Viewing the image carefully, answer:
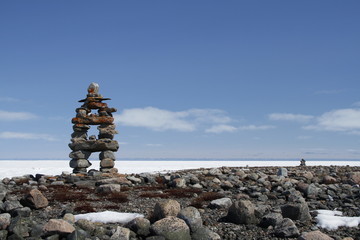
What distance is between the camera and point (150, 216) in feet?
30.4

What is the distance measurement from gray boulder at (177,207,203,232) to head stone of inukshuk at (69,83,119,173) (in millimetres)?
13811

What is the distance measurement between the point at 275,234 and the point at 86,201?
6745 millimetres

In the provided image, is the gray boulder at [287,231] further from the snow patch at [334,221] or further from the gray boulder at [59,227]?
the gray boulder at [59,227]

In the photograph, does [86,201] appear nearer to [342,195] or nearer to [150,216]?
[150,216]

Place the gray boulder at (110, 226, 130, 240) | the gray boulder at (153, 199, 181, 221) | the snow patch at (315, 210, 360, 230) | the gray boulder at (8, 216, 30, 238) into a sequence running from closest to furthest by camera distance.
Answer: the gray boulder at (110, 226, 130, 240) → the gray boulder at (8, 216, 30, 238) → the gray boulder at (153, 199, 181, 221) → the snow patch at (315, 210, 360, 230)

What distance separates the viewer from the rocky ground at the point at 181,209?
7.81 meters

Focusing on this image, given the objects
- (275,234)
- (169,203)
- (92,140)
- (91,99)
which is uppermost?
(91,99)

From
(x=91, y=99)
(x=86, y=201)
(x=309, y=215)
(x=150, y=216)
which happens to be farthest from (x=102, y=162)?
(x=309, y=215)

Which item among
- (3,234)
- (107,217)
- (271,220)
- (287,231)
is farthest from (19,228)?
(287,231)

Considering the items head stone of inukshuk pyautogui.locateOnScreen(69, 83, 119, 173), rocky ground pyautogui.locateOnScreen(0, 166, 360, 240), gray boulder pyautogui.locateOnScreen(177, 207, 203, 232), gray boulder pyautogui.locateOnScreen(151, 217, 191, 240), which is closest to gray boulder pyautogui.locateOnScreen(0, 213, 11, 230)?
rocky ground pyautogui.locateOnScreen(0, 166, 360, 240)

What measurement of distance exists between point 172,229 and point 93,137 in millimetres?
15512

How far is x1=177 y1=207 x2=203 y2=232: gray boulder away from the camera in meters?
8.13

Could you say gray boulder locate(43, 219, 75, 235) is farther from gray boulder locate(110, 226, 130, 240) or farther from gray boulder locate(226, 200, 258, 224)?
gray boulder locate(226, 200, 258, 224)

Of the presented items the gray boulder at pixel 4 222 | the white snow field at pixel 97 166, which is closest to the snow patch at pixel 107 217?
the gray boulder at pixel 4 222
